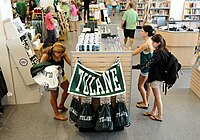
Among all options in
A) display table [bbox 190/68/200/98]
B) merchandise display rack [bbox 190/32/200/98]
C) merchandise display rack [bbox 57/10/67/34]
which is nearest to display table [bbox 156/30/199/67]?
merchandise display rack [bbox 190/32/200/98]

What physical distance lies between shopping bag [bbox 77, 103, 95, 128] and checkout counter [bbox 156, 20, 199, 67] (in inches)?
152

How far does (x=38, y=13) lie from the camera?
27.6ft

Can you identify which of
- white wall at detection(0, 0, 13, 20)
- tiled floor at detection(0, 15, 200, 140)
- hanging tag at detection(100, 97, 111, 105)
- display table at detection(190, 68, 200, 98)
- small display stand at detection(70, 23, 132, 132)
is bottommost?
tiled floor at detection(0, 15, 200, 140)

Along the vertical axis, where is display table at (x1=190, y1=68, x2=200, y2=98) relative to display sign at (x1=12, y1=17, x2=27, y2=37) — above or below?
A: below

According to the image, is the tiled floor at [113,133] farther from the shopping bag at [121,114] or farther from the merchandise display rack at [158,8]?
the merchandise display rack at [158,8]

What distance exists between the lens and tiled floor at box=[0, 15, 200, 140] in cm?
354

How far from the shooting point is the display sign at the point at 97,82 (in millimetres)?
3133

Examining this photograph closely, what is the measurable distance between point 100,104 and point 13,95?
78.2 inches

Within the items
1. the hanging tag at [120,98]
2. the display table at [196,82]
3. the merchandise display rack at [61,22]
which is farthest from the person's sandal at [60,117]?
the merchandise display rack at [61,22]

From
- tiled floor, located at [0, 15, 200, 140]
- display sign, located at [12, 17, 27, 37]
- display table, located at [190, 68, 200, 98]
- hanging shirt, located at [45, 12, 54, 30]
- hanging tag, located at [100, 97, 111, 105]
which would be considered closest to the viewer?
hanging tag, located at [100, 97, 111, 105]

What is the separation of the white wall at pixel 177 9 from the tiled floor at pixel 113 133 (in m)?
7.50

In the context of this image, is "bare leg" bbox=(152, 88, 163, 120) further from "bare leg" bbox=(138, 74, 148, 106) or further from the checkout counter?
the checkout counter

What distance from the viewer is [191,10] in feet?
37.1

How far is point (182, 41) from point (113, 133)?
12.3 ft
